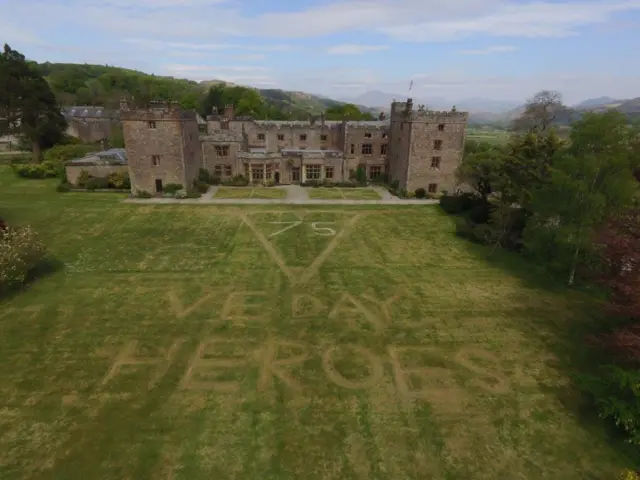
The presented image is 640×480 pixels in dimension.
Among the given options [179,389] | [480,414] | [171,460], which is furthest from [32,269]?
[480,414]

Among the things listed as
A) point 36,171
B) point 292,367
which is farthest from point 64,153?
point 292,367

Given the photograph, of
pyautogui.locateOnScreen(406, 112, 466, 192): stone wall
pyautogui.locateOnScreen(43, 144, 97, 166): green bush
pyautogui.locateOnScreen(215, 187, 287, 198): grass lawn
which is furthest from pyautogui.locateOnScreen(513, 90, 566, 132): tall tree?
pyautogui.locateOnScreen(43, 144, 97, 166): green bush

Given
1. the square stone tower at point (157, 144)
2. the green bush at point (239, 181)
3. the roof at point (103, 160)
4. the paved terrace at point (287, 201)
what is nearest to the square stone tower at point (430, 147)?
the paved terrace at point (287, 201)

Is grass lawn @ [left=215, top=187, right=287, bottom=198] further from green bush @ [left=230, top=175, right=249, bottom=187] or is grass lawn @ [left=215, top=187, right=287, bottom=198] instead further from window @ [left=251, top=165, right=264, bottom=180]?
window @ [left=251, top=165, right=264, bottom=180]

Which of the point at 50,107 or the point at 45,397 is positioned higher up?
the point at 50,107

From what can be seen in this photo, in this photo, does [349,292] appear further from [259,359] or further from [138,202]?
[138,202]

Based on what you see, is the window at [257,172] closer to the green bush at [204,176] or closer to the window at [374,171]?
the green bush at [204,176]
